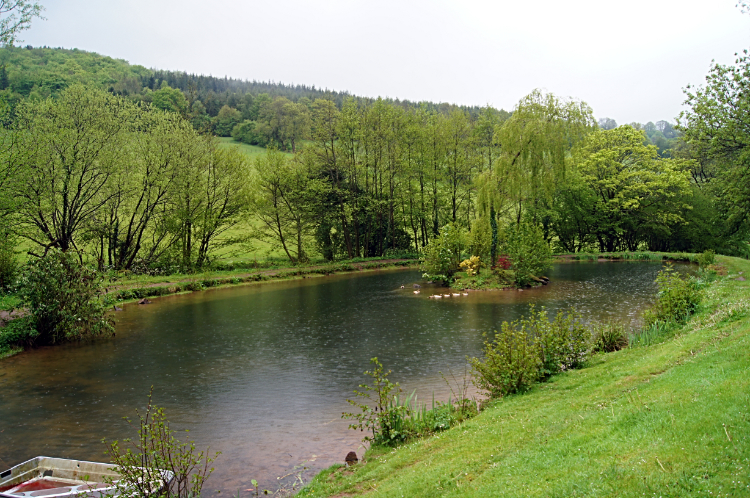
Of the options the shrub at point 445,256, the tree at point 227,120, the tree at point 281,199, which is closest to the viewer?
the shrub at point 445,256

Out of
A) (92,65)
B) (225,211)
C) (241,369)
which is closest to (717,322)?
(241,369)

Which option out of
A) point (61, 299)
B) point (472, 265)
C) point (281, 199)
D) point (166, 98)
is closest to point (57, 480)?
point (61, 299)

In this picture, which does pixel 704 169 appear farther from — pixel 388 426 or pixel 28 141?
pixel 28 141

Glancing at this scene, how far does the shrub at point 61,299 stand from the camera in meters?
17.4

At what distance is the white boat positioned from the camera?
632 cm

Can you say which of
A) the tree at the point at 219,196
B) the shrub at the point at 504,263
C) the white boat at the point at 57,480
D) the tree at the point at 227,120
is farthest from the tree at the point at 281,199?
the tree at the point at 227,120

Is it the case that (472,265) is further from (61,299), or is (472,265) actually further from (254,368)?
(61,299)

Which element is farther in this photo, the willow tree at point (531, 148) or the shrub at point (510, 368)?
the willow tree at point (531, 148)

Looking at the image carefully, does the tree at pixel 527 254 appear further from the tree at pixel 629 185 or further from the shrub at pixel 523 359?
the tree at pixel 629 185

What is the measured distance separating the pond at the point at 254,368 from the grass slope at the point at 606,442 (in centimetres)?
224

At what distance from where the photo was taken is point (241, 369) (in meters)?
14.8

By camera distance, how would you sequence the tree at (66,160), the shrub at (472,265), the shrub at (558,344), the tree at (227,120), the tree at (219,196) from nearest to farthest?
the shrub at (558,344)
the tree at (66,160)
the shrub at (472,265)
the tree at (219,196)
the tree at (227,120)

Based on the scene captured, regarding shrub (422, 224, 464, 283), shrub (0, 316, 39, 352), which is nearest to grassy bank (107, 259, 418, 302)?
shrub (0, 316, 39, 352)

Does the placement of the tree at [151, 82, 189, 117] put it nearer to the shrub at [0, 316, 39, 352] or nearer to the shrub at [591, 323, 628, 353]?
the shrub at [0, 316, 39, 352]
